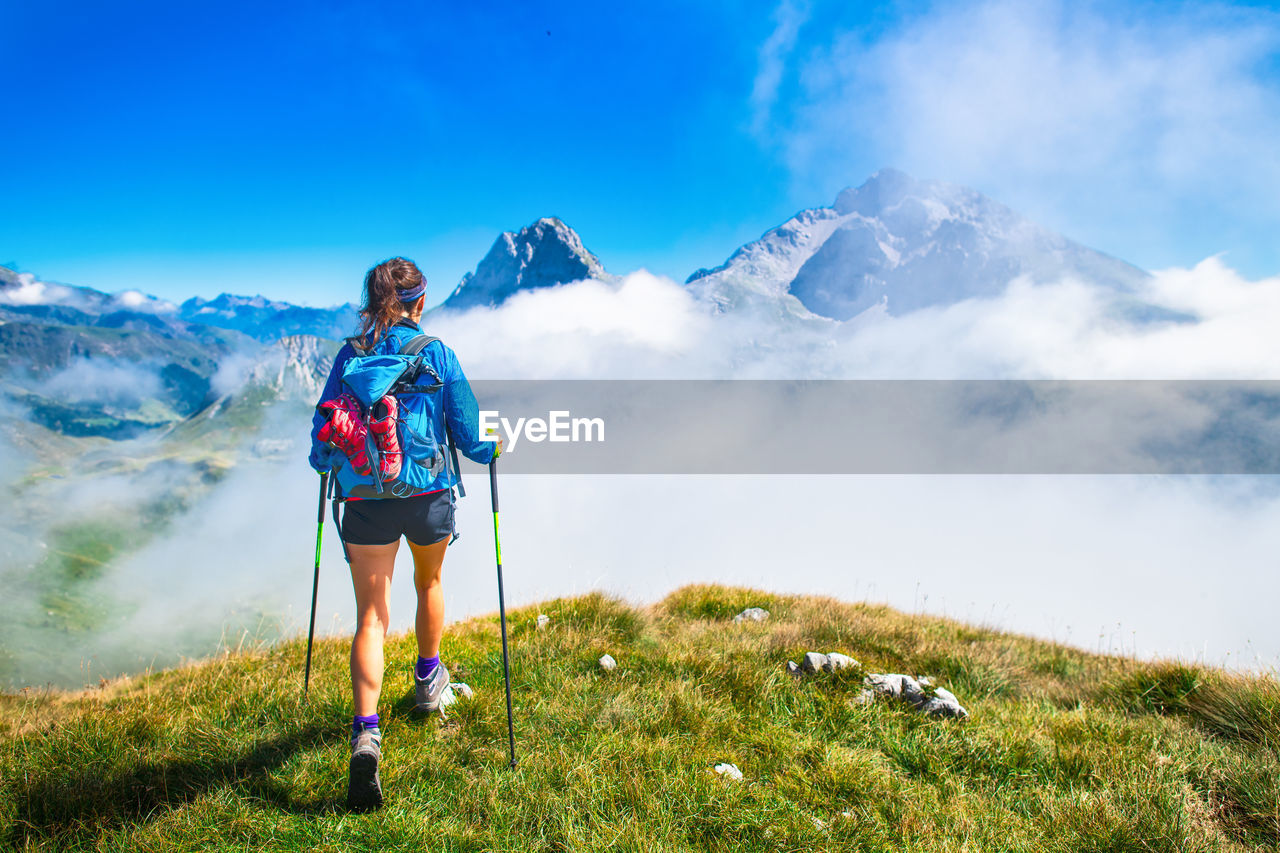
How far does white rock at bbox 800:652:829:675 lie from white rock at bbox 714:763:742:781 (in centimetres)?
180

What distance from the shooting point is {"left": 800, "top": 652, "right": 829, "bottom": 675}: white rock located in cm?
569

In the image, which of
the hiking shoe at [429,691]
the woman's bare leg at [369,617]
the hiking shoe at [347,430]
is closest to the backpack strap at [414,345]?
the hiking shoe at [347,430]

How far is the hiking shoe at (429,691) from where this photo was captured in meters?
4.67

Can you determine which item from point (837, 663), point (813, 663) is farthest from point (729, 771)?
point (837, 663)

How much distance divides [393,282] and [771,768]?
461cm

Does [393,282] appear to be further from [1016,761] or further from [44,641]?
[44,641]

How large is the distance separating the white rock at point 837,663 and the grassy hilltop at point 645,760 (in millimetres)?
111

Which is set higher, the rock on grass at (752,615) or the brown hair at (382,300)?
the brown hair at (382,300)

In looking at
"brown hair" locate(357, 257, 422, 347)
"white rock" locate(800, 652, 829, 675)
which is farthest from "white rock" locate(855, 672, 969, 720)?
"brown hair" locate(357, 257, 422, 347)

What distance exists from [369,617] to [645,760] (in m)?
2.22

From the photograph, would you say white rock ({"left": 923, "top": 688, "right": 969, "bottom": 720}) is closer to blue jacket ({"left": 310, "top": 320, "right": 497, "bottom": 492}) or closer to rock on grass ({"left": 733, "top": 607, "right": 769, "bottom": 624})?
rock on grass ({"left": 733, "top": 607, "right": 769, "bottom": 624})

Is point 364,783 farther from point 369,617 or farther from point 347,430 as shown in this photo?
point 347,430

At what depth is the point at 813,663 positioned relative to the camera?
5.72m

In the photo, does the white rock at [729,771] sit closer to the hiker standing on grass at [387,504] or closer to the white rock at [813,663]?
the white rock at [813,663]
